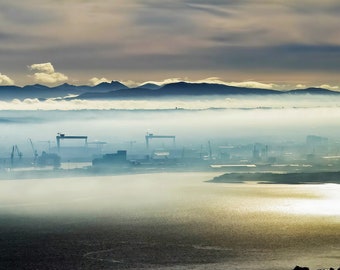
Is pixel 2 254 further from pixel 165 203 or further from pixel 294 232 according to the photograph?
pixel 165 203

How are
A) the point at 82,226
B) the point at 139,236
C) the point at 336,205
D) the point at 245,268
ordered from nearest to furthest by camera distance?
A: the point at 245,268 → the point at 139,236 → the point at 82,226 → the point at 336,205

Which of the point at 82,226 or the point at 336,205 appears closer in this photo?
the point at 82,226

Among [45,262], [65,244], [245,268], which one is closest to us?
[245,268]

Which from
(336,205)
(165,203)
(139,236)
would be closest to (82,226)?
(139,236)

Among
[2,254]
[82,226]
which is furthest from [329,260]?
[82,226]

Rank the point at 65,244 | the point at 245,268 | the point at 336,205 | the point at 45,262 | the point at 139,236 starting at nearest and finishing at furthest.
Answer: the point at 245,268 < the point at 45,262 < the point at 65,244 < the point at 139,236 < the point at 336,205

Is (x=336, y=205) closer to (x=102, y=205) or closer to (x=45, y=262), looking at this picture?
(x=102, y=205)
